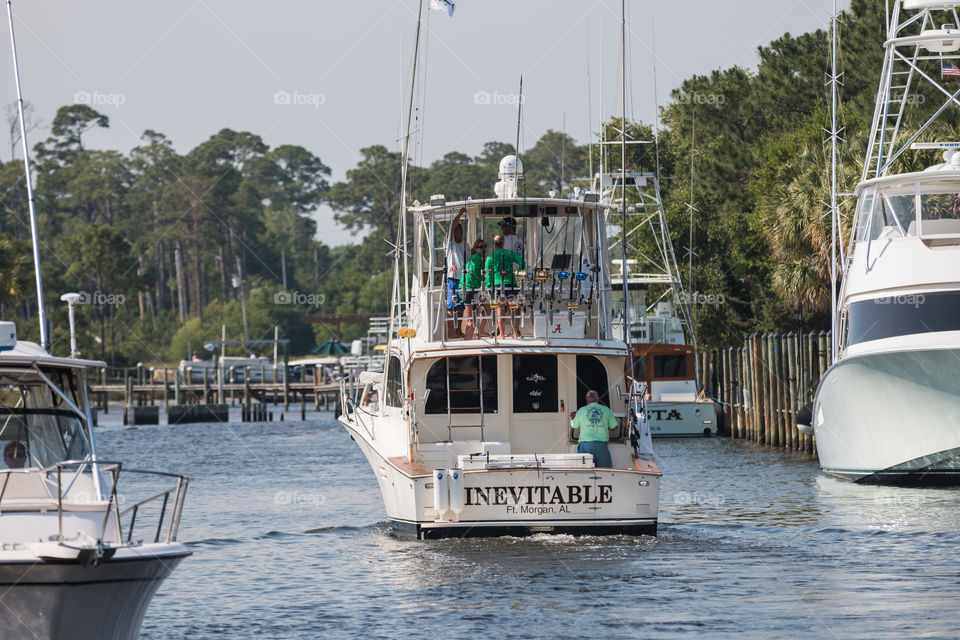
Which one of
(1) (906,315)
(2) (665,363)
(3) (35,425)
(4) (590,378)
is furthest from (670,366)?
(3) (35,425)

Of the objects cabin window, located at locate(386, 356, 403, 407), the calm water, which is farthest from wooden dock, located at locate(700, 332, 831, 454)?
cabin window, located at locate(386, 356, 403, 407)

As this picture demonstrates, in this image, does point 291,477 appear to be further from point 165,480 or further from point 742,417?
point 742,417

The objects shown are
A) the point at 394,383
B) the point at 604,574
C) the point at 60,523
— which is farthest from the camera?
the point at 394,383

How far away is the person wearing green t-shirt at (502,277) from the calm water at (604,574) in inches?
139

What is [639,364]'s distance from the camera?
4416cm

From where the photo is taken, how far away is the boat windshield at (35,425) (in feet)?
41.8

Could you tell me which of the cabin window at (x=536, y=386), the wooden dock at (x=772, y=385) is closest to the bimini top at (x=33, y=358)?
the cabin window at (x=536, y=386)

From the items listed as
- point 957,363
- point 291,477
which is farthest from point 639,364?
point 957,363

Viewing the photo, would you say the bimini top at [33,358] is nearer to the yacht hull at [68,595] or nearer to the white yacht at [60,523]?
the white yacht at [60,523]

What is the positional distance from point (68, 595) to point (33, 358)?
2.62 m

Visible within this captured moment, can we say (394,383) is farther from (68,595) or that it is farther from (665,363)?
(665,363)

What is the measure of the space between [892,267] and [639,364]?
18.9m

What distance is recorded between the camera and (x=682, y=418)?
42.5 metres

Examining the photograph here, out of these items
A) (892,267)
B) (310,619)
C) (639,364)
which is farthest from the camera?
(639,364)
